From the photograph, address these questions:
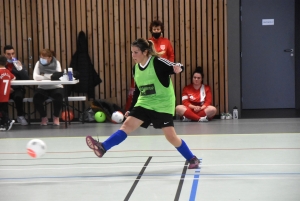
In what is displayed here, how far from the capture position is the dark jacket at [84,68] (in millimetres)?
12289

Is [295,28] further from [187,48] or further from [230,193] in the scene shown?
[230,193]

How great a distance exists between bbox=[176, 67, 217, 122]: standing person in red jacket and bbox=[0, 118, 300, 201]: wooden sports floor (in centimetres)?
176

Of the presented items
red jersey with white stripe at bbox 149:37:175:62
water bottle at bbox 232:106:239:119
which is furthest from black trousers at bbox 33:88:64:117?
water bottle at bbox 232:106:239:119

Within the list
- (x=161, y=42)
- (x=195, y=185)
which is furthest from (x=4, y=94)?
(x=195, y=185)

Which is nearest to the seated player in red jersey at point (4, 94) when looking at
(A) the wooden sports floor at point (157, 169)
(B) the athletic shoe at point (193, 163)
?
(A) the wooden sports floor at point (157, 169)

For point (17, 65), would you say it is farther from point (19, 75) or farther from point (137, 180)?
point (137, 180)

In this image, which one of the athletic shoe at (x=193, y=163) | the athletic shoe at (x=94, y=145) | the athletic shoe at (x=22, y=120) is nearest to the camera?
the athletic shoe at (x=94, y=145)

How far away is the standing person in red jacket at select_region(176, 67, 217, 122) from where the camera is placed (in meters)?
11.7

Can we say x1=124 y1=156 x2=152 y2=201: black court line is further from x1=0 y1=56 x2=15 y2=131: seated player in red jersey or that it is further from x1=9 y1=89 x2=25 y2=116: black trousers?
x1=9 y1=89 x2=25 y2=116: black trousers

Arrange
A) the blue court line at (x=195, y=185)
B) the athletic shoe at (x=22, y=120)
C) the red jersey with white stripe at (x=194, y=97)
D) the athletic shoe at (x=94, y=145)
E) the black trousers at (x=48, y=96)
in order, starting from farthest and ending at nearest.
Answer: the red jersey with white stripe at (x=194, y=97)
the athletic shoe at (x=22, y=120)
the black trousers at (x=48, y=96)
the athletic shoe at (x=94, y=145)
the blue court line at (x=195, y=185)

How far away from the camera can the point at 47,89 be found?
11391mm

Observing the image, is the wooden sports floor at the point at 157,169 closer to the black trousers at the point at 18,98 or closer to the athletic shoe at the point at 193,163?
the athletic shoe at the point at 193,163

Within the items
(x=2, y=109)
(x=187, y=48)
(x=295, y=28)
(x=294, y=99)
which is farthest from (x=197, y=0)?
(x=2, y=109)

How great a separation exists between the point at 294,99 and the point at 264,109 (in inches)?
31.5
